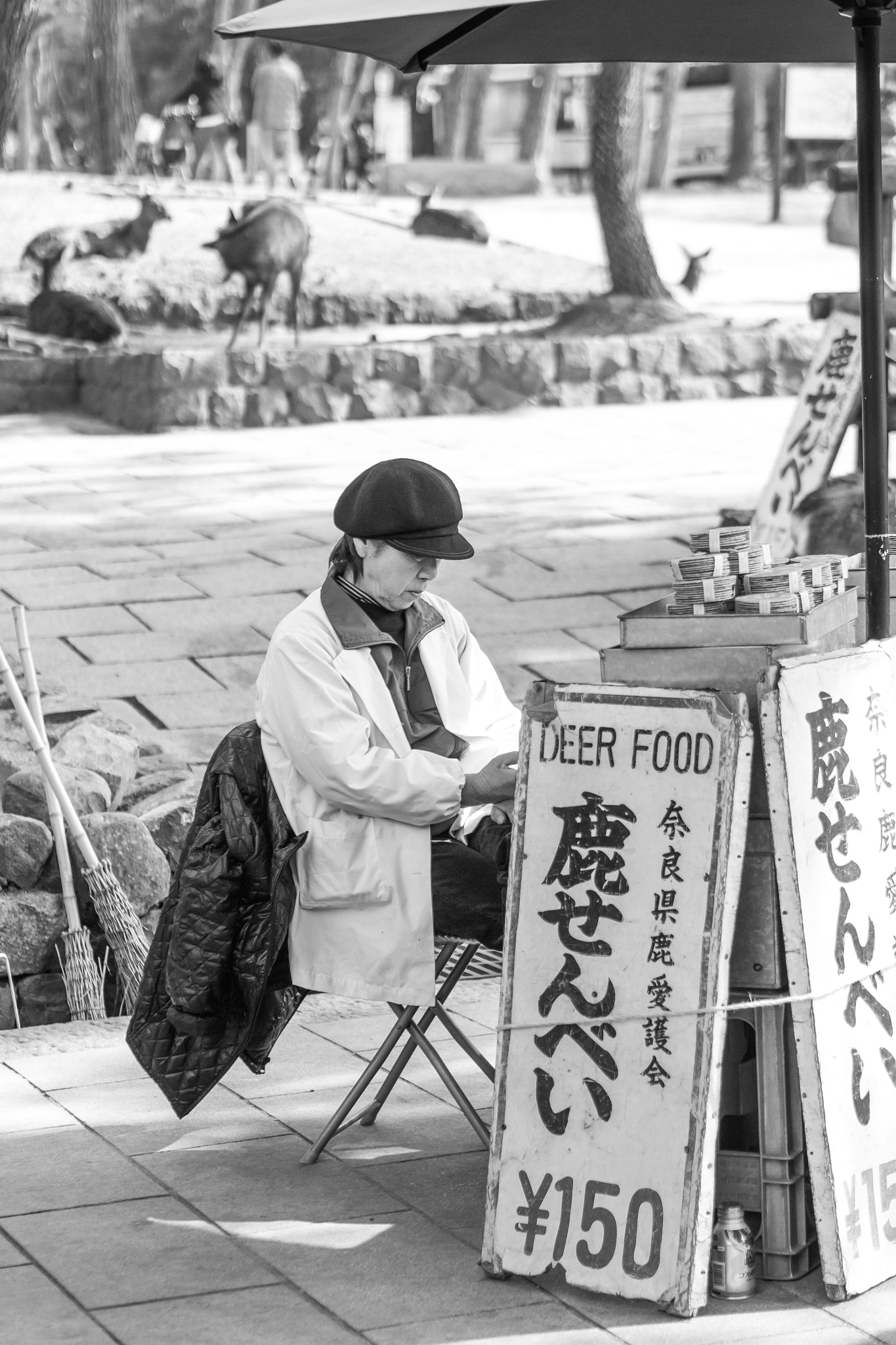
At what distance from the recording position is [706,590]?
279cm

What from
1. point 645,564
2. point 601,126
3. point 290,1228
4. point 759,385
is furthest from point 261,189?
point 290,1228

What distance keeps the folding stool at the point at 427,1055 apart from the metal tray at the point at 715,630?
0.75 metres

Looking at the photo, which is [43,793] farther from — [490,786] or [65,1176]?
[490,786]

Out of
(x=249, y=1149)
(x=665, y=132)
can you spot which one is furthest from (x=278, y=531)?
(x=665, y=132)

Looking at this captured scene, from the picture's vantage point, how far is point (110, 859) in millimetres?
4203

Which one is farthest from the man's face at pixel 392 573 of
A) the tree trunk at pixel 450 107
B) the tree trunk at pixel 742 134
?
the tree trunk at pixel 742 134

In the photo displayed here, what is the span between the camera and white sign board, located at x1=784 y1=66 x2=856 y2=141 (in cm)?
1792

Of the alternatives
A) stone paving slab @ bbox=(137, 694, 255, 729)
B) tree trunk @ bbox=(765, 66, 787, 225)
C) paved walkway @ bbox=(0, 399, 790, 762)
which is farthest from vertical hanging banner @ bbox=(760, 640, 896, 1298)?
tree trunk @ bbox=(765, 66, 787, 225)

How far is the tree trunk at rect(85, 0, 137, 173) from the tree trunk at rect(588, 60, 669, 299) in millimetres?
8299

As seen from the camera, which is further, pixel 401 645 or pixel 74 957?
pixel 74 957

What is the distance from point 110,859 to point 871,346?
2.09m

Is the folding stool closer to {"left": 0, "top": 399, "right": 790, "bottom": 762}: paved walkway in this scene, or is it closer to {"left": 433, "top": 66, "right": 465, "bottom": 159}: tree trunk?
{"left": 0, "top": 399, "right": 790, "bottom": 762}: paved walkway

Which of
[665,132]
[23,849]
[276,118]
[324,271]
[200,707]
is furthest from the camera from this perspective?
[665,132]

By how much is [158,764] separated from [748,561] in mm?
2472
